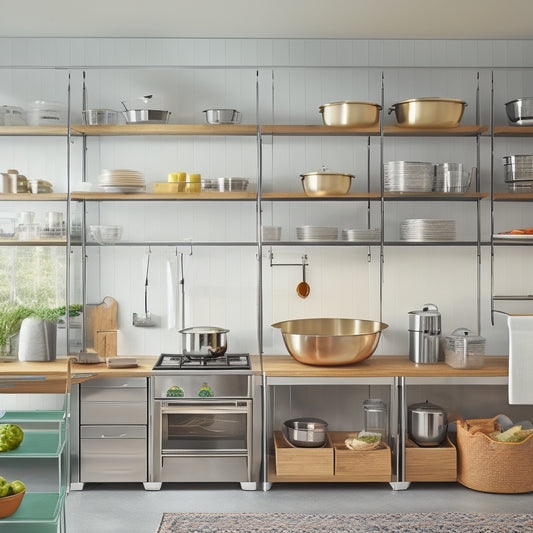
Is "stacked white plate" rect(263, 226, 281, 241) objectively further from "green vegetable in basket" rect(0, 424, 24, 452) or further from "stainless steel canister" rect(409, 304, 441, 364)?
"green vegetable in basket" rect(0, 424, 24, 452)

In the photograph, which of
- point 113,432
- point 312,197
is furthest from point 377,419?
point 113,432

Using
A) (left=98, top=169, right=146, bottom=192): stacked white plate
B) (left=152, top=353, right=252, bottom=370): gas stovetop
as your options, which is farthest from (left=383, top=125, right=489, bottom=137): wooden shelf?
(left=152, top=353, right=252, bottom=370): gas stovetop

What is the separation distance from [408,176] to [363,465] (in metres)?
1.89

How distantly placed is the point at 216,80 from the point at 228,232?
1088 millimetres

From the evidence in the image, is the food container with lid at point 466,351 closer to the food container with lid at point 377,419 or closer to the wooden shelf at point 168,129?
the food container with lid at point 377,419

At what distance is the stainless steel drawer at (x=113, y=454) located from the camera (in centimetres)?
465

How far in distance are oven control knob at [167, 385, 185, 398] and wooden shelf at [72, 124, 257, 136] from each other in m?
1.72

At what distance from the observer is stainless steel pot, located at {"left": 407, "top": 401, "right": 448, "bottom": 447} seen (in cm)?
476

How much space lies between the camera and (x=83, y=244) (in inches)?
206

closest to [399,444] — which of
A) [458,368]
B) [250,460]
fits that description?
[458,368]

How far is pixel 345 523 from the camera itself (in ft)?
13.3

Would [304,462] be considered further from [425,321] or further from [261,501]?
[425,321]

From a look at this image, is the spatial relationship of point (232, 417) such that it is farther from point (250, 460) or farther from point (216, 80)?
point (216, 80)

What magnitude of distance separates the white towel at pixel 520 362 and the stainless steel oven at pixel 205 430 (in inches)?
62.7
